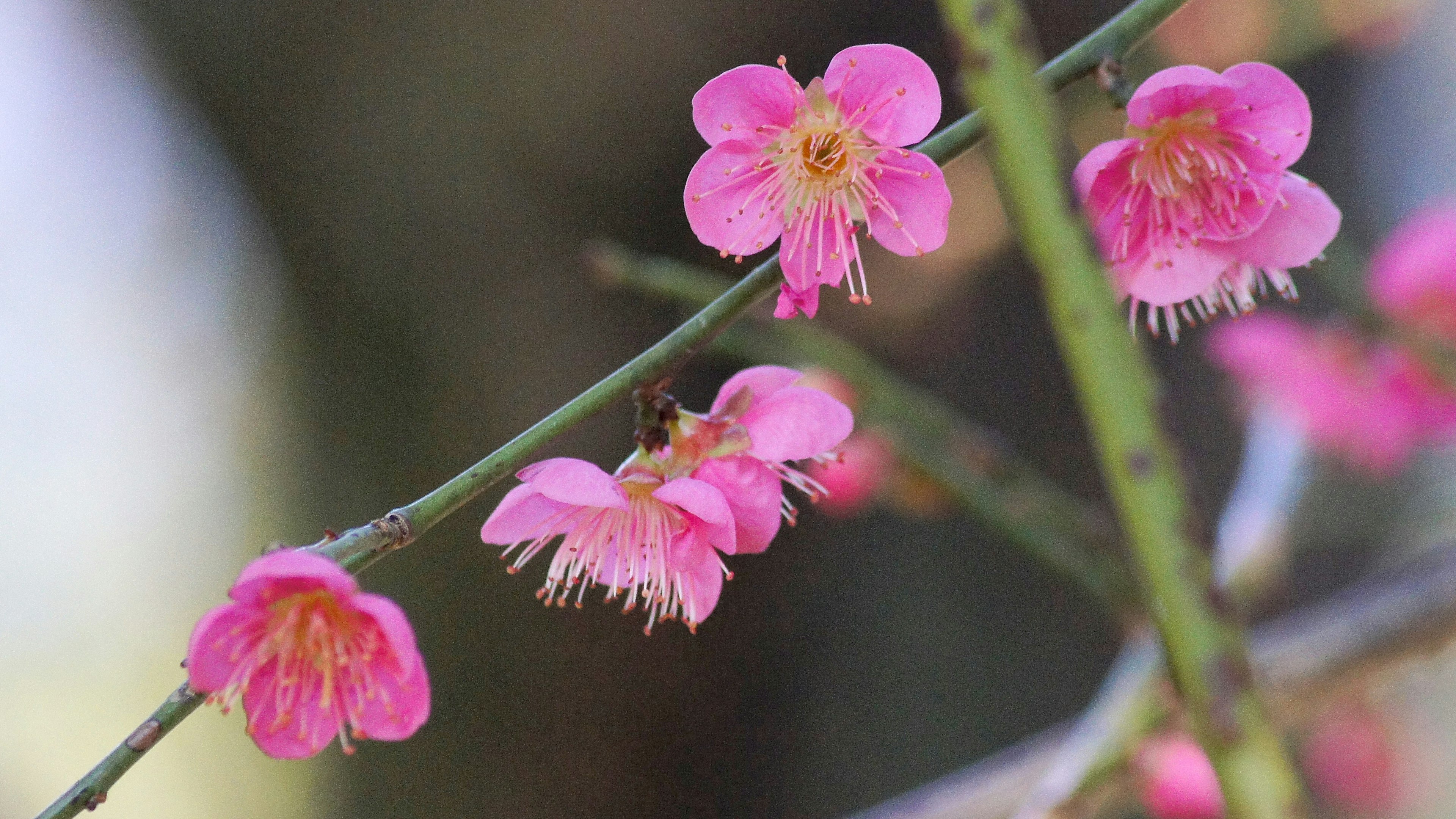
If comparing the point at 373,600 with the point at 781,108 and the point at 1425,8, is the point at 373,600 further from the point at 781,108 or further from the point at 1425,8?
the point at 1425,8

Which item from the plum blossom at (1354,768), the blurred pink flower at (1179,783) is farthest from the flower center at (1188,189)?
the plum blossom at (1354,768)

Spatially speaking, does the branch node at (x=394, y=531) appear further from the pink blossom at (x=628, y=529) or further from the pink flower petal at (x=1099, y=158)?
→ the pink flower petal at (x=1099, y=158)

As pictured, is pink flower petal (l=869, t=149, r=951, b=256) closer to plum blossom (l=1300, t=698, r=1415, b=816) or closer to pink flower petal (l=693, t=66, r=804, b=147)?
pink flower petal (l=693, t=66, r=804, b=147)

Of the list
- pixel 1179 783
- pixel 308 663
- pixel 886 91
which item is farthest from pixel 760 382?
pixel 1179 783

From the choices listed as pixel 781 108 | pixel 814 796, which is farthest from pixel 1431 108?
pixel 781 108

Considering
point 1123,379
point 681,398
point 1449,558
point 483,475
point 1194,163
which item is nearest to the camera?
point 1123,379
